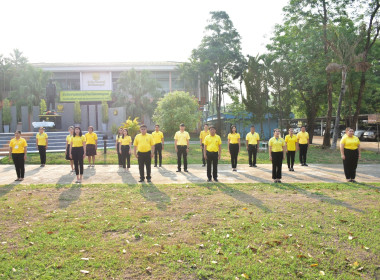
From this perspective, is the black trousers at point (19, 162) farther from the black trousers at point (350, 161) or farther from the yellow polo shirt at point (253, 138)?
the black trousers at point (350, 161)

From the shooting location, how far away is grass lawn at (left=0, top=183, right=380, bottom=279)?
4.09m

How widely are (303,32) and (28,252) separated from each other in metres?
23.4

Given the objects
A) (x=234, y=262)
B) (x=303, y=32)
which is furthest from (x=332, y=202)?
(x=303, y=32)

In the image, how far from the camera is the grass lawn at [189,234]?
4.09 metres

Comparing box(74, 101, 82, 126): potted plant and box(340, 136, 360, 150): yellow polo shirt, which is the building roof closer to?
box(74, 101, 82, 126): potted plant

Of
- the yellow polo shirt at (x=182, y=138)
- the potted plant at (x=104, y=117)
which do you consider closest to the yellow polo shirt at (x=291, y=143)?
the yellow polo shirt at (x=182, y=138)

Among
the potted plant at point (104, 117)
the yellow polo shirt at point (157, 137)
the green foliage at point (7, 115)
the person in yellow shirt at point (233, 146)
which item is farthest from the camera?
the green foliage at point (7, 115)

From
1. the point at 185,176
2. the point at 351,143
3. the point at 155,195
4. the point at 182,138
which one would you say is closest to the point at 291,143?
the point at 351,143

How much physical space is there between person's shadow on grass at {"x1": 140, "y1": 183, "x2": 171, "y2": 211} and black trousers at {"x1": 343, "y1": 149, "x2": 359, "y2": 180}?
576cm

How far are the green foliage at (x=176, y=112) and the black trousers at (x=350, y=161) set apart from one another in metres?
16.4

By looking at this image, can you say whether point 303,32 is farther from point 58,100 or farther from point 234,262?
point 58,100

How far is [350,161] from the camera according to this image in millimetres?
9836

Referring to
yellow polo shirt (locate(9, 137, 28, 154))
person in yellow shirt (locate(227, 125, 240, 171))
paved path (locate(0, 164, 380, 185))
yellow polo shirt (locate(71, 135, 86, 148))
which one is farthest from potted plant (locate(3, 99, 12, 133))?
person in yellow shirt (locate(227, 125, 240, 171))

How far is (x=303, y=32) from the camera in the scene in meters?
23.2
